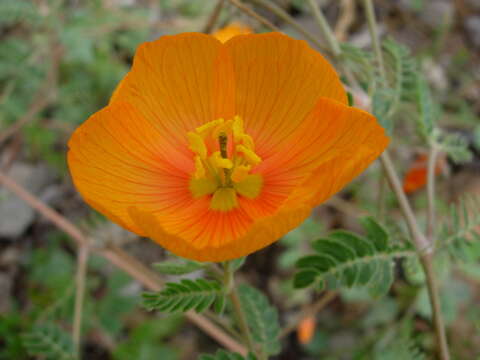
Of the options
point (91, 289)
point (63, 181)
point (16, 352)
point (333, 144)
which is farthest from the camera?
point (63, 181)

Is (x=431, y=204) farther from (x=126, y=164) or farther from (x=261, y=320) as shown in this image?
(x=126, y=164)

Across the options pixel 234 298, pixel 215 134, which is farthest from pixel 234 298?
pixel 215 134

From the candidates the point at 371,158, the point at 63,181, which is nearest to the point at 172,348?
the point at 63,181

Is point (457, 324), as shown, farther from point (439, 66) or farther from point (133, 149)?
point (133, 149)

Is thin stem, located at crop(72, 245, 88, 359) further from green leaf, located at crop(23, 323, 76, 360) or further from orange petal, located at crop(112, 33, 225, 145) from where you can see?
orange petal, located at crop(112, 33, 225, 145)

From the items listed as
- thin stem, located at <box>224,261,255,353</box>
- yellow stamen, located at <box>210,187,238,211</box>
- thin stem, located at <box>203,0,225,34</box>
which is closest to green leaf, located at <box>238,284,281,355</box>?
thin stem, located at <box>224,261,255,353</box>
